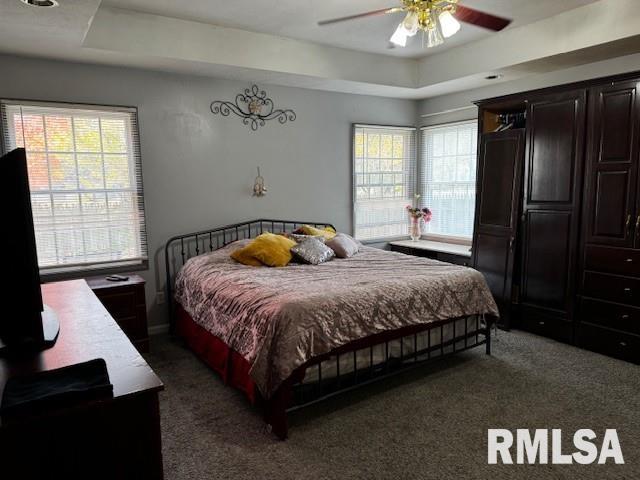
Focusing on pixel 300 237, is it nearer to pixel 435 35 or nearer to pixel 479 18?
pixel 435 35

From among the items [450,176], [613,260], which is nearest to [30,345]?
[613,260]

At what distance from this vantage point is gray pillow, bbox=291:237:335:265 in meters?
3.89

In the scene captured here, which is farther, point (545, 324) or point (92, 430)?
point (545, 324)

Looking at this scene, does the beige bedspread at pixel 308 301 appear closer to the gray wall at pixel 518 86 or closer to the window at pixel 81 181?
the window at pixel 81 181

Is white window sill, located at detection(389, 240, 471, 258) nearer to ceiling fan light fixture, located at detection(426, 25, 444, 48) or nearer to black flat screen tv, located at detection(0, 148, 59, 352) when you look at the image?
ceiling fan light fixture, located at detection(426, 25, 444, 48)

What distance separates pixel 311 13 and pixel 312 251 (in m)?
2.00

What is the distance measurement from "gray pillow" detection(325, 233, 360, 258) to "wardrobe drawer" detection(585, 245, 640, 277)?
204cm

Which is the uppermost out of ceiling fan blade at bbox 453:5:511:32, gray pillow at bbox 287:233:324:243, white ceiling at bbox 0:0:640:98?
white ceiling at bbox 0:0:640:98

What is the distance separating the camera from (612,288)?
11.1 ft

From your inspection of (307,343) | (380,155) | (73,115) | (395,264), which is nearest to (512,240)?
(395,264)

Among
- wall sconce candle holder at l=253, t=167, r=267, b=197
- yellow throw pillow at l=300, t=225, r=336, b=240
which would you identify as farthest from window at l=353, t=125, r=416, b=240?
wall sconce candle holder at l=253, t=167, r=267, b=197

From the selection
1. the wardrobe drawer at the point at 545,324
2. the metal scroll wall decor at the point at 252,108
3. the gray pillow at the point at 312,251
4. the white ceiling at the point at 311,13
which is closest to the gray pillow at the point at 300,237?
the gray pillow at the point at 312,251

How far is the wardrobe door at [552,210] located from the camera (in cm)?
360

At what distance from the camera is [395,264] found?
12.3 ft
